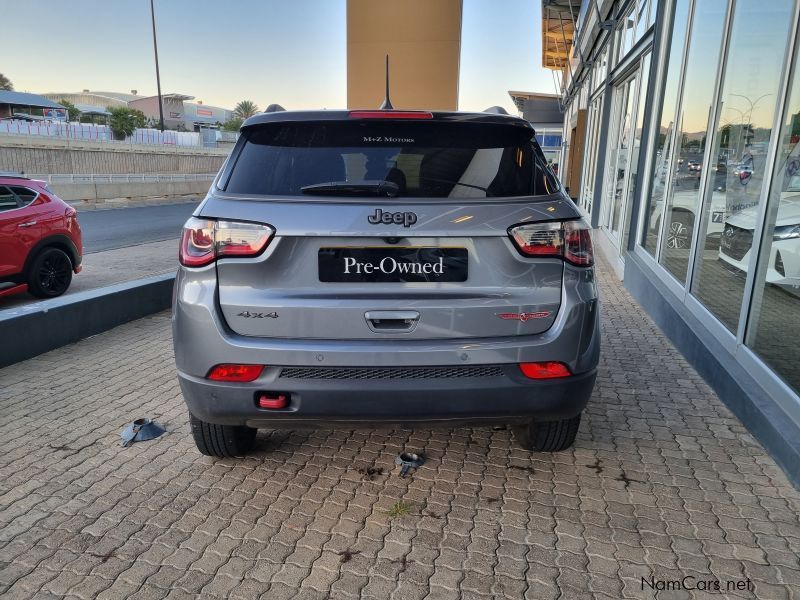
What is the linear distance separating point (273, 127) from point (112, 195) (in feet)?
81.8

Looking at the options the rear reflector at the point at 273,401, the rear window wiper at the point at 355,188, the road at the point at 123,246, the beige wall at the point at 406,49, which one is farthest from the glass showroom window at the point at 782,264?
the beige wall at the point at 406,49

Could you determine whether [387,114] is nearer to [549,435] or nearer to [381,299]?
[381,299]

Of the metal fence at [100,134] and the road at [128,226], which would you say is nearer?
the road at [128,226]

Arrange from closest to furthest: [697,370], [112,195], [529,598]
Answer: [529,598]
[697,370]
[112,195]

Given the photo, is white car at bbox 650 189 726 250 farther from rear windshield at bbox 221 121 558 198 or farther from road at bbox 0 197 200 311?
road at bbox 0 197 200 311

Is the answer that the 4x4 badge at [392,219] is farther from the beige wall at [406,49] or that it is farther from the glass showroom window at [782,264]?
the beige wall at [406,49]

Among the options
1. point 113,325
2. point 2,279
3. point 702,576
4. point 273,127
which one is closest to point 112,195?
point 2,279

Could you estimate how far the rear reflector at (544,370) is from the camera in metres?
2.69

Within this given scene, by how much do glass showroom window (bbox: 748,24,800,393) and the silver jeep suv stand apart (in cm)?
196

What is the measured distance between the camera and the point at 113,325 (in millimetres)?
6297

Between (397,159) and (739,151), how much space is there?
3.57 meters

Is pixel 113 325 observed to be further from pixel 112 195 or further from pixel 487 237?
pixel 112 195

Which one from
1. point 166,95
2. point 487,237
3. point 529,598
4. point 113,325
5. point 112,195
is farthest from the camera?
point 166,95

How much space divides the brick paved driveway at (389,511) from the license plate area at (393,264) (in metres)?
1.15
